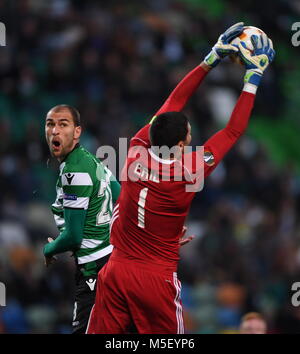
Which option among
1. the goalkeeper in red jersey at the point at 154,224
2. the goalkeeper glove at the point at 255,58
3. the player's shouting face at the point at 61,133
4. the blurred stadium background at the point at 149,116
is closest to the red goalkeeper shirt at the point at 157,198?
the goalkeeper in red jersey at the point at 154,224

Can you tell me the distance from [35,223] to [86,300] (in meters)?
5.23

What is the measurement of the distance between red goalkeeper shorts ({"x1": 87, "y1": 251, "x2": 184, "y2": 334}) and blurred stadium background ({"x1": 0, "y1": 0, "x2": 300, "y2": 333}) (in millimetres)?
3970

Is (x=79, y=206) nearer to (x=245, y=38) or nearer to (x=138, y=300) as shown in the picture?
(x=138, y=300)

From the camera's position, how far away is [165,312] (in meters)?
5.76

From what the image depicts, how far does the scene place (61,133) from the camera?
20.5 ft

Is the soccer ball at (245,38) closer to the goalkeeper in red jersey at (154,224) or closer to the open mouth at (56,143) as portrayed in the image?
the goalkeeper in red jersey at (154,224)

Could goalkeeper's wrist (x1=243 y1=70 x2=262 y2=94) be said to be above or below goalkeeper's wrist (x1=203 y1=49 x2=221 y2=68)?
below

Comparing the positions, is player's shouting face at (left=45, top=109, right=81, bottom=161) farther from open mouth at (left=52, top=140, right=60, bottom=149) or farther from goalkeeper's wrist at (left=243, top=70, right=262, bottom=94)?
goalkeeper's wrist at (left=243, top=70, right=262, bottom=94)

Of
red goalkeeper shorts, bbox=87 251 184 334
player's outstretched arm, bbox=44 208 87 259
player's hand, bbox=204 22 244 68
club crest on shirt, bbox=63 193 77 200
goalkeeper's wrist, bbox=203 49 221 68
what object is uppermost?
player's hand, bbox=204 22 244 68

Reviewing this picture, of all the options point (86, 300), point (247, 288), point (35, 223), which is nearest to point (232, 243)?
point (247, 288)

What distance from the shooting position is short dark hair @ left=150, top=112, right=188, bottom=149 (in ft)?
18.2

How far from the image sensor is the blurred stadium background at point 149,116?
435 inches

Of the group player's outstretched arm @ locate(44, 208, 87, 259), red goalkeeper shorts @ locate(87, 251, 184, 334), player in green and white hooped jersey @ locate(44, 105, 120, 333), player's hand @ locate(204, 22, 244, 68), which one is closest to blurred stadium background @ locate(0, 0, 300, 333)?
player in green and white hooped jersey @ locate(44, 105, 120, 333)

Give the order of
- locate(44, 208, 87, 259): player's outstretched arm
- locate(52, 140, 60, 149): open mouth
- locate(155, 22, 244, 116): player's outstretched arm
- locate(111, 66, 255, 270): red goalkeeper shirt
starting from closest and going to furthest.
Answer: locate(111, 66, 255, 270): red goalkeeper shirt
locate(155, 22, 244, 116): player's outstretched arm
locate(44, 208, 87, 259): player's outstretched arm
locate(52, 140, 60, 149): open mouth
